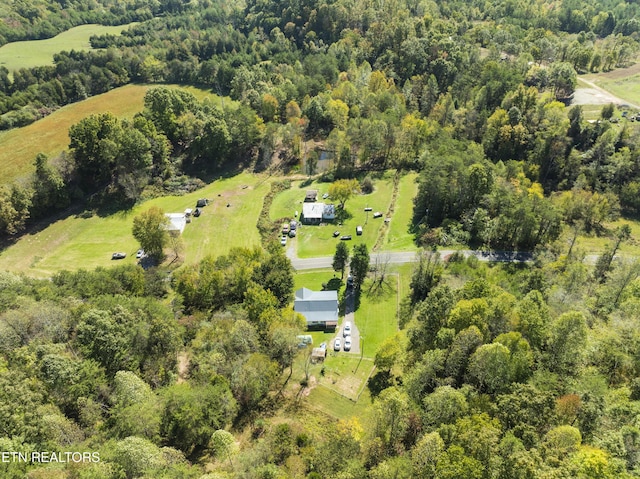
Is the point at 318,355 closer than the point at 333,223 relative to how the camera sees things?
Yes

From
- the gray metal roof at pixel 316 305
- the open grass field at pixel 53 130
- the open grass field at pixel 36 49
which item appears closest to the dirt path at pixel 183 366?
the gray metal roof at pixel 316 305

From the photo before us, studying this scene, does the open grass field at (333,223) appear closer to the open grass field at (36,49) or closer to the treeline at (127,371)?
the treeline at (127,371)

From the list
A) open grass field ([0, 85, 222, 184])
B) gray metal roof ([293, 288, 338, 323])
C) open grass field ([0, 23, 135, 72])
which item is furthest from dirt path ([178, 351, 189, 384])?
open grass field ([0, 23, 135, 72])

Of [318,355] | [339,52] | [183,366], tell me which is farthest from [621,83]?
[183,366]

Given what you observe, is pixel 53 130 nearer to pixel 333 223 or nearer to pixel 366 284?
pixel 333 223

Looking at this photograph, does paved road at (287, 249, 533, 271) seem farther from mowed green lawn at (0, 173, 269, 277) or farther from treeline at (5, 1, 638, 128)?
treeline at (5, 1, 638, 128)
